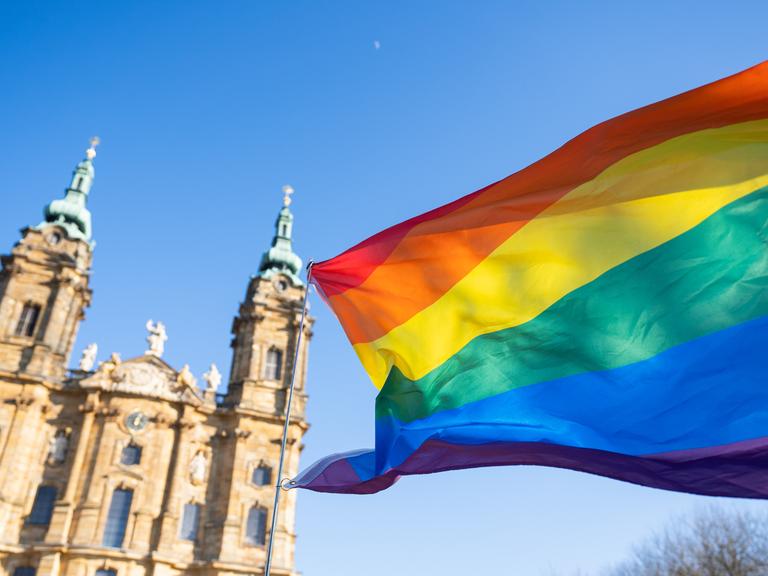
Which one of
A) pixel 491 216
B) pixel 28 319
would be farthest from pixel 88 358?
pixel 491 216

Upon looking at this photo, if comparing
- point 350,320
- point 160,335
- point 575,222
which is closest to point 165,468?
point 160,335

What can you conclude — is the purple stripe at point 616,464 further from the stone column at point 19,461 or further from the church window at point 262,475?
the stone column at point 19,461

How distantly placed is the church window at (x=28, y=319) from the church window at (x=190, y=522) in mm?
15439

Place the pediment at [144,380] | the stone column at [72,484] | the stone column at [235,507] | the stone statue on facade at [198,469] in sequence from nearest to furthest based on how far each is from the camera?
the stone column at [72,484], the stone column at [235,507], the stone statue on facade at [198,469], the pediment at [144,380]

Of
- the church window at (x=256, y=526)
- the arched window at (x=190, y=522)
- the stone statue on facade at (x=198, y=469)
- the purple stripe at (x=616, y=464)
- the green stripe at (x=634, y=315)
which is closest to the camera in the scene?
the purple stripe at (x=616, y=464)

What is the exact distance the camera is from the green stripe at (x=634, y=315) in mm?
7688

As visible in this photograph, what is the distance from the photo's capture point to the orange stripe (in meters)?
8.12

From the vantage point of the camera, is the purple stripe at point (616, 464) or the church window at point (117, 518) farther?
the church window at point (117, 518)

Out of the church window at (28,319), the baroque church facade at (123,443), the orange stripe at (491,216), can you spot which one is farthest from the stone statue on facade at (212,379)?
the orange stripe at (491,216)

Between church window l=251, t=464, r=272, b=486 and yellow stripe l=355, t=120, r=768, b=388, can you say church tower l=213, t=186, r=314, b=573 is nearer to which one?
church window l=251, t=464, r=272, b=486

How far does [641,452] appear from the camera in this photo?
7.37 m

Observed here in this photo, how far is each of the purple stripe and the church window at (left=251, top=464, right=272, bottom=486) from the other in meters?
38.1

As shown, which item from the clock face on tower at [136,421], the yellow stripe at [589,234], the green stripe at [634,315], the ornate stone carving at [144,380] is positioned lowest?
the green stripe at [634,315]

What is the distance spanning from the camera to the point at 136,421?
45.6 m
